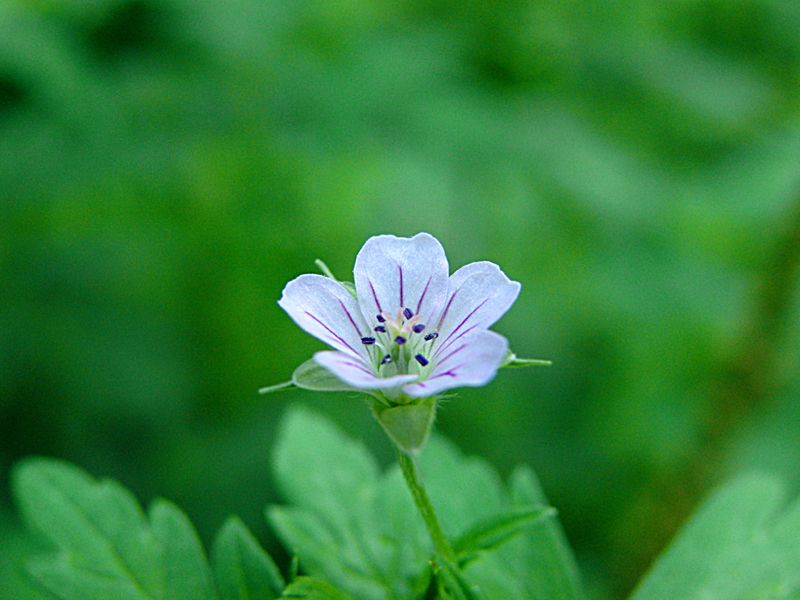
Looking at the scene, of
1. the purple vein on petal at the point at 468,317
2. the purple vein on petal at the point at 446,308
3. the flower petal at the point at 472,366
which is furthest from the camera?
the purple vein on petal at the point at 446,308

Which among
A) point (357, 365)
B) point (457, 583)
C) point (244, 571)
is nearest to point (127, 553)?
point (244, 571)

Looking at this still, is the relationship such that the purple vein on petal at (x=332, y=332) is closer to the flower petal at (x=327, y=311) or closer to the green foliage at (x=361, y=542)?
the flower petal at (x=327, y=311)

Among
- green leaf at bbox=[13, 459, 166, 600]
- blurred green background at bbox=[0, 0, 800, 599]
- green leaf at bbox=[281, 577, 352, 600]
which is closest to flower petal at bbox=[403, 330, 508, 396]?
green leaf at bbox=[281, 577, 352, 600]

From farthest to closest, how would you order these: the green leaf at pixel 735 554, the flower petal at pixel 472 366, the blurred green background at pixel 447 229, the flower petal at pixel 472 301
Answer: the blurred green background at pixel 447 229, the green leaf at pixel 735 554, the flower petal at pixel 472 301, the flower petal at pixel 472 366

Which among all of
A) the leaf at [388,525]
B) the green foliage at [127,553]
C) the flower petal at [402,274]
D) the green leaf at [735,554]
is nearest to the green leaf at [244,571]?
the green foliage at [127,553]

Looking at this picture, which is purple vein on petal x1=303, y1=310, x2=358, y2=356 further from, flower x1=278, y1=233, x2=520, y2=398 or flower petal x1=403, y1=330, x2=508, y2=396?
flower petal x1=403, y1=330, x2=508, y2=396

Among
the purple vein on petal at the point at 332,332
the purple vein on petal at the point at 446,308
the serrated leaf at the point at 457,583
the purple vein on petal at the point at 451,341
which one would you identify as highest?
the purple vein on petal at the point at 446,308
